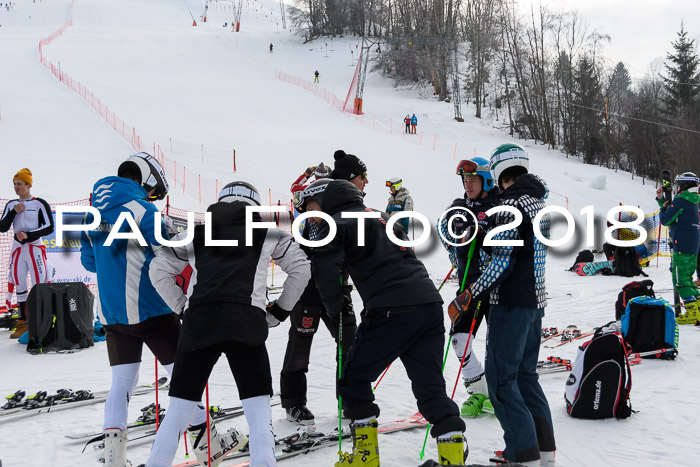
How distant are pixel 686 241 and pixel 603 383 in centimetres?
454

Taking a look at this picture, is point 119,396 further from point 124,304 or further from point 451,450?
point 451,450

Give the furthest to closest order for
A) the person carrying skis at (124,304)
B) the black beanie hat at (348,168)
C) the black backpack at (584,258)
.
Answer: the black backpack at (584,258)
the black beanie hat at (348,168)
the person carrying skis at (124,304)

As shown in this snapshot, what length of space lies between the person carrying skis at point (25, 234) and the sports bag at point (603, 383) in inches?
272

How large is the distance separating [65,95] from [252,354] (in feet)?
111

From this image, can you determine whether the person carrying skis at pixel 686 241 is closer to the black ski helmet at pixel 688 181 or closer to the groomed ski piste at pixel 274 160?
the black ski helmet at pixel 688 181

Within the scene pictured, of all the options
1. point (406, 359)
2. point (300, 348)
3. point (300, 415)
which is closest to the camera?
point (406, 359)

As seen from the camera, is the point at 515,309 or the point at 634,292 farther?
the point at 634,292

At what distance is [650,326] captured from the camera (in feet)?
21.0

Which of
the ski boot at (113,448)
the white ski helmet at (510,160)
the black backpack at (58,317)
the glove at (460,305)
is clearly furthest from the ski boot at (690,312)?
the black backpack at (58,317)

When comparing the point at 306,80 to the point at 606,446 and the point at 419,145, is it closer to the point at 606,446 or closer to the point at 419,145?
the point at 419,145

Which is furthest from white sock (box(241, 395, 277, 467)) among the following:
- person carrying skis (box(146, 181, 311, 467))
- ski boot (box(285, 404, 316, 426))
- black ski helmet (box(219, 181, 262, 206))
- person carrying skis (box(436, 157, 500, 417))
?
person carrying skis (box(436, 157, 500, 417))

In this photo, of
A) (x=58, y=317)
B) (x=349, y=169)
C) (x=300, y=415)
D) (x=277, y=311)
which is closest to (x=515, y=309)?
(x=277, y=311)

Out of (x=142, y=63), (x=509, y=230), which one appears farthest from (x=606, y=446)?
(x=142, y=63)

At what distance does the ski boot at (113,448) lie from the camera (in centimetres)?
355
